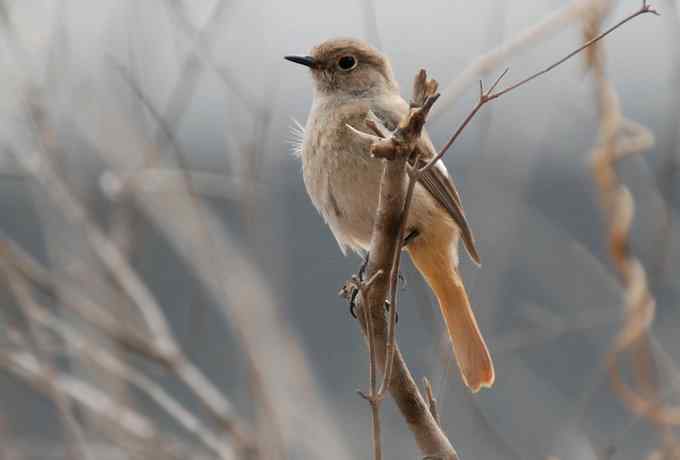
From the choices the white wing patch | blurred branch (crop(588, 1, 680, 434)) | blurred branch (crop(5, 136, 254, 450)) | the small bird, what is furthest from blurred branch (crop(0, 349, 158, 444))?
blurred branch (crop(588, 1, 680, 434))

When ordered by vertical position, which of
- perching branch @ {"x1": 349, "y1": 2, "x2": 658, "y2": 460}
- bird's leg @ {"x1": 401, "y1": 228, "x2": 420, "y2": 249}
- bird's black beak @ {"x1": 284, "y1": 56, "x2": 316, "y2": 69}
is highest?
bird's black beak @ {"x1": 284, "y1": 56, "x2": 316, "y2": 69}

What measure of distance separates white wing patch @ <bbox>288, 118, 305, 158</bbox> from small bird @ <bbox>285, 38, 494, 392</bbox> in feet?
0.17

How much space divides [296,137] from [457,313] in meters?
1.00

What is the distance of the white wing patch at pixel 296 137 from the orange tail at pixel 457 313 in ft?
2.01

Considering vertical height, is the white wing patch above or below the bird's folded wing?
above

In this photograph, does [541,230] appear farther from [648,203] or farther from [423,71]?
[423,71]

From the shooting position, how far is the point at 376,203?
3953 millimetres

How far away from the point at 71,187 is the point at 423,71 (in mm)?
2749

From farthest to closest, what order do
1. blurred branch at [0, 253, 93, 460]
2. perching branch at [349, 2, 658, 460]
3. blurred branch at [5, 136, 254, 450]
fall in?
blurred branch at [5, 136, 254, 450], blurred branch at [0, 253, 93, 460], perching branch at [349, 2, 658, 460]

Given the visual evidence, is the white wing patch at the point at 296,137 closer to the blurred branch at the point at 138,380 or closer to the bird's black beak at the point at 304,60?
the bird's black beak at the point at 304,60

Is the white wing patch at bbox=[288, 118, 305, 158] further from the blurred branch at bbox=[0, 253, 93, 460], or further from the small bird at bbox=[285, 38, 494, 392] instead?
the blurred branch at bbox=[0, 253, 93, 460]

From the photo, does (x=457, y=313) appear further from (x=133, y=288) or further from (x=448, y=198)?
(x=133, y=288)

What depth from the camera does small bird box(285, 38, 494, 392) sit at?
12.9ft

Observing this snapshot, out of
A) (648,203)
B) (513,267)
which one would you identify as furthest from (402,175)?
(513,267)
